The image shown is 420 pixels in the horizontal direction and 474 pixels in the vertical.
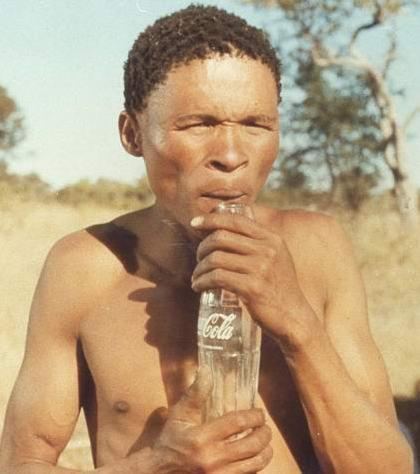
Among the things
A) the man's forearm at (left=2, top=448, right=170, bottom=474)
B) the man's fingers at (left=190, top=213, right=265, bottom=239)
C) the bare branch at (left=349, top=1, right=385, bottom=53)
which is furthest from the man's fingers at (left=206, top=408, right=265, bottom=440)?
the bare branch at (left=349, top=1, right=385, bottom=53)

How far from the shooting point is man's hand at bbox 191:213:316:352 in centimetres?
111

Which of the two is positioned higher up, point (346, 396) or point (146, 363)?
point (146, 363)

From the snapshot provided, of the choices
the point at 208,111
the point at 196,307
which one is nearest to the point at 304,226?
the point at 196,307

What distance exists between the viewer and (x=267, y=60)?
1.35m

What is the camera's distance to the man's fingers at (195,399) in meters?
1.15

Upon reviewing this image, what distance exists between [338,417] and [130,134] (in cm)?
56

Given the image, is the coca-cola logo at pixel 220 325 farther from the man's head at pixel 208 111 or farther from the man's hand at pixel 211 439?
the man's head at pixel 208 111

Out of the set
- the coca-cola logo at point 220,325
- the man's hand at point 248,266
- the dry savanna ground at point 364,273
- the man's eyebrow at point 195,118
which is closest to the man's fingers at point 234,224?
the man's hand at point 248,266

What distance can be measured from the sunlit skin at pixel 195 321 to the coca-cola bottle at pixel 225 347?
0.03 metres

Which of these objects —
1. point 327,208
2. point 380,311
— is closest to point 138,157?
point 380,311

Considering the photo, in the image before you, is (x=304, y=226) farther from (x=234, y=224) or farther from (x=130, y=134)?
(x=234, y=224)

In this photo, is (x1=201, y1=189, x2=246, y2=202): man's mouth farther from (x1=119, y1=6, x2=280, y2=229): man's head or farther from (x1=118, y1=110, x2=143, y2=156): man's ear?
(x1=118, y1=110, x2=143, y2=156): man's ear

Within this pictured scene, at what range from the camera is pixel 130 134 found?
1498 mm

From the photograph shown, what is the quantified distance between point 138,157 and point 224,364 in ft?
1.45
